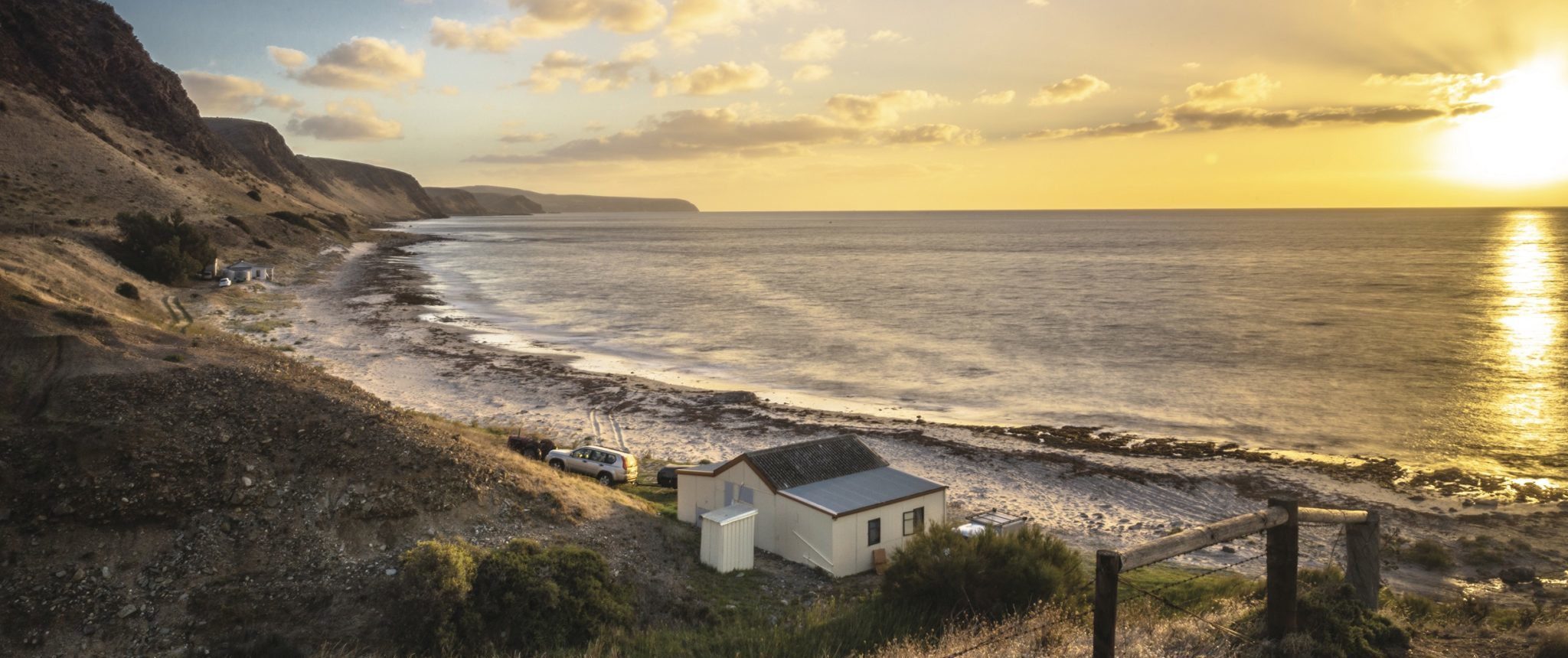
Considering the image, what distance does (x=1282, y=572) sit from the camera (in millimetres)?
10375

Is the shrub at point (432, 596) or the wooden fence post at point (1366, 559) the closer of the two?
the wooden fence post at point (1366, 559)

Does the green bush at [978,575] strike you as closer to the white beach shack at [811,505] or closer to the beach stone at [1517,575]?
the white beach shack at [811,505]

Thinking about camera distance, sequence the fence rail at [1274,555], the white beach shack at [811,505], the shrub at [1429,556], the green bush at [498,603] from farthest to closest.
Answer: the shrub at [1429,556] → the white beach shack at [811,505] → the green bush at [498,603] → the fence rail at [1274,555]

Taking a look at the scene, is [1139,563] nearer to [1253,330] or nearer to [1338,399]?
[1338,399]

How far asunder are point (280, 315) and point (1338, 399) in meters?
62.1

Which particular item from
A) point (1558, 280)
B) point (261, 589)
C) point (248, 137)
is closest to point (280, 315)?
point (261, 589)

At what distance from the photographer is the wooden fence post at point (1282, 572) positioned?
1005 centimetres

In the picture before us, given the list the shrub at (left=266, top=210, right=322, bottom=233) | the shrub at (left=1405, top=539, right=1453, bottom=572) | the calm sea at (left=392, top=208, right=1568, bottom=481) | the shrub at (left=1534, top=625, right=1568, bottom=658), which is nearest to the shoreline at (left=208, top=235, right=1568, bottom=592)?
the shrub at (left=1405, top=539, right=1453, bottom=572)

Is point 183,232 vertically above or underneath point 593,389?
above

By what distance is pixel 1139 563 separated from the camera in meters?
8.90

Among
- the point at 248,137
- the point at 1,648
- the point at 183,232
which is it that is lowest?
the point at 1,648

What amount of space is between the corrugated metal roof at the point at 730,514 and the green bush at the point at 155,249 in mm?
55460

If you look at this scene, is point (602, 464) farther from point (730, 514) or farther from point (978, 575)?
point (978, 575)

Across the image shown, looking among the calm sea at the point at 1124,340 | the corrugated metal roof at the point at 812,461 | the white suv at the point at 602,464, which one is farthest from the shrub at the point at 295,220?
the corrugated metal roof at the point at 812,461
